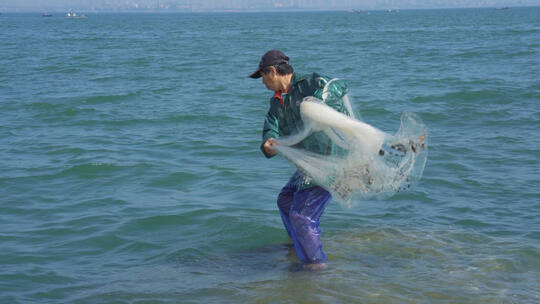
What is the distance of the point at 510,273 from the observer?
16.7 feet

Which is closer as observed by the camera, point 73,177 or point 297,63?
point 73,177

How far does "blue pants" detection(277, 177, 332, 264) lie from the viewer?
191 inches

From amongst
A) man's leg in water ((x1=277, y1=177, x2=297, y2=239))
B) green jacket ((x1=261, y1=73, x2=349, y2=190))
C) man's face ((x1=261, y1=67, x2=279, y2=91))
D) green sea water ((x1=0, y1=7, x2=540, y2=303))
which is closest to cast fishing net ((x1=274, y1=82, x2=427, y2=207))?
green jacket ((x1=261, y1=73, x2=349, y2=190))

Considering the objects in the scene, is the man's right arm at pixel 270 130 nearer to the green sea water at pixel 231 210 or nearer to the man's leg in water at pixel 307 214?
the man's leg in water at pixel 307 214

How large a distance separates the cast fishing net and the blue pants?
0.17m

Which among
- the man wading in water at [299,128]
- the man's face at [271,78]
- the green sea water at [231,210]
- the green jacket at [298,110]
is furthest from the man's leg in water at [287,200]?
the man's face at [271,78]

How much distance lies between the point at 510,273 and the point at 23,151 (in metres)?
8.26

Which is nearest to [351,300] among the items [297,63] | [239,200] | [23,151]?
[239,200]

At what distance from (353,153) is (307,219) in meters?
0.68

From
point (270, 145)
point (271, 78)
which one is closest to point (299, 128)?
point (270, 145)

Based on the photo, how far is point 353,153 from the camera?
4.64m

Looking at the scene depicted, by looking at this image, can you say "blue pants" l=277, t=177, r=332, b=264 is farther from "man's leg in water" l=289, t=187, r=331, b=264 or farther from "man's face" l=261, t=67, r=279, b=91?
"man's face" l=261, t=67, r=279, b=91

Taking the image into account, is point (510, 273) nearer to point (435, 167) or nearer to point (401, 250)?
point (401, 250)

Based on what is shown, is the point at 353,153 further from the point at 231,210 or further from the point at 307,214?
the point at 231,210
